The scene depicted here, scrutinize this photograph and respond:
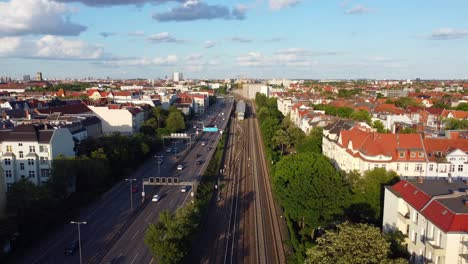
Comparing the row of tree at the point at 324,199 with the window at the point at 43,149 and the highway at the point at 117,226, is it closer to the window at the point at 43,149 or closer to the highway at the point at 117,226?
the highway at the point at 117,226

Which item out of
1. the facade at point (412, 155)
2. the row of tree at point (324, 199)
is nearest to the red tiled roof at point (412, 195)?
the row of tree at point (324, 199)

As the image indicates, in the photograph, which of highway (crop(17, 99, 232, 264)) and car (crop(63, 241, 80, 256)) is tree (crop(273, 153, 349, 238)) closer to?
highway (crop(17, 99, 232, 264))

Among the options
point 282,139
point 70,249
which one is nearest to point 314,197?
point 70,249

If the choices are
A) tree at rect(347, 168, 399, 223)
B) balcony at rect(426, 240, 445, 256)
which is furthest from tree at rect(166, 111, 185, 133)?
balcony at rect(426, 240, 445, 256)

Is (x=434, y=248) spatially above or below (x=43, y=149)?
below

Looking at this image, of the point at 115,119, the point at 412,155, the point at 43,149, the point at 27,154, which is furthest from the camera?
the point at 115,119

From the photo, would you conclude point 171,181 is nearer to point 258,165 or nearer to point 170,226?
point 170,226

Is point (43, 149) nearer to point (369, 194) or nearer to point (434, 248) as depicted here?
point (369, 194)

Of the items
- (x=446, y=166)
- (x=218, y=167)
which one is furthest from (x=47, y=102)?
(x=446, y=166)
